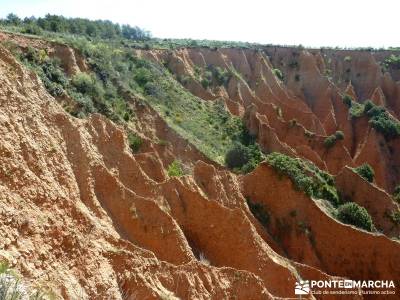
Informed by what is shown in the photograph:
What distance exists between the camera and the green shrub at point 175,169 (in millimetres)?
30716

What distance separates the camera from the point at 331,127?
183 ft

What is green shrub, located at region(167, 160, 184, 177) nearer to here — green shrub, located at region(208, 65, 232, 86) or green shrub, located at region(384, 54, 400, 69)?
green shrub, located at region(208, 65, 232, 86)

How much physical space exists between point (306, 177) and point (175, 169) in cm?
832

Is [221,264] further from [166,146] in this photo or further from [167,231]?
[166,146]

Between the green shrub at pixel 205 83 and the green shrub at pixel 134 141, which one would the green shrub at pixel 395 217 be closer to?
the green shrub at pixel 134 141

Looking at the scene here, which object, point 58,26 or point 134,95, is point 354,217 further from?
point 58,26

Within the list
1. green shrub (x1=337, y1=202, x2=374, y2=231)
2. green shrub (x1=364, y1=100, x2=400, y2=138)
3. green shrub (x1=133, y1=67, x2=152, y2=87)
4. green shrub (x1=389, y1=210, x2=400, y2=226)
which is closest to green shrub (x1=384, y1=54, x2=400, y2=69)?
green shrub (x1=364, y1=100, x2=400, y2=138)

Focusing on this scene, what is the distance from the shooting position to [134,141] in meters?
32.2

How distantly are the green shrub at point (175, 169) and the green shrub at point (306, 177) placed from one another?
5684 mm

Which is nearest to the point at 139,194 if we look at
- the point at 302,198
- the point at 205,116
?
the point at 302,198

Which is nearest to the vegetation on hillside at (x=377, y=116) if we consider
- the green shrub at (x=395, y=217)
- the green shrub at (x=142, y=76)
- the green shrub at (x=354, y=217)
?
the green shrub at (x=395, y=217)

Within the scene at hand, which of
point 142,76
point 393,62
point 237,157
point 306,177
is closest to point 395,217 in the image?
point 306,177

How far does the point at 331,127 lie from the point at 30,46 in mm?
34164

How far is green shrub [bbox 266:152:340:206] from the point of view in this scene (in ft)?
100
